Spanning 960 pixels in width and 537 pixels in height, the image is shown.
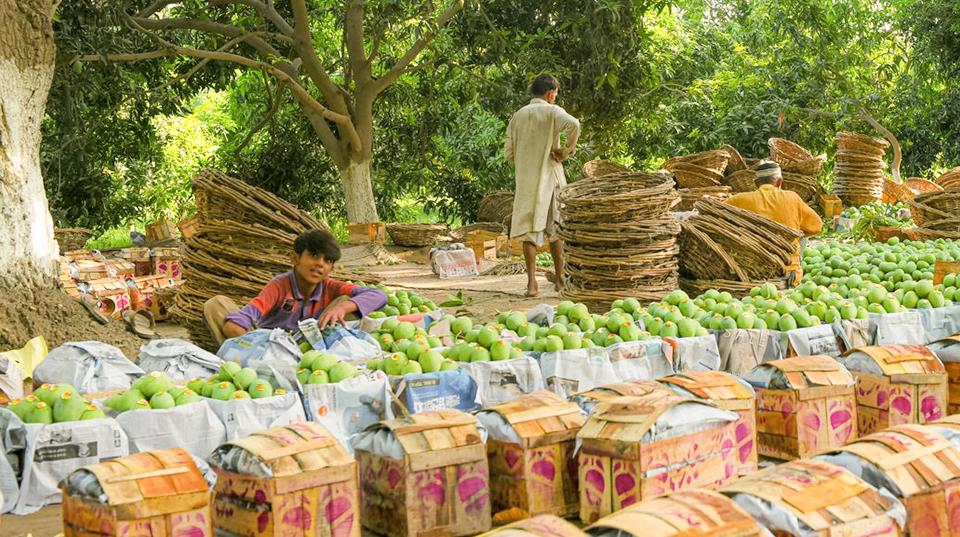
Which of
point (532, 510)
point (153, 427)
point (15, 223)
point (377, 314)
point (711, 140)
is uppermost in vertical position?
point (711, 140)

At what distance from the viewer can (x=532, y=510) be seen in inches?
118

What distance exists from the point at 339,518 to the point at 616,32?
29.6ft

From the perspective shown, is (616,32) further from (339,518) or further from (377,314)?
(339,518)

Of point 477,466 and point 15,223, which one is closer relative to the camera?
point 477,466

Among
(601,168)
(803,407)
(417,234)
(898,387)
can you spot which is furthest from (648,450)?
(417,234)

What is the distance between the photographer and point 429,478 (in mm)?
2906

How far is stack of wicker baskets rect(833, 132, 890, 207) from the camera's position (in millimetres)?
13203

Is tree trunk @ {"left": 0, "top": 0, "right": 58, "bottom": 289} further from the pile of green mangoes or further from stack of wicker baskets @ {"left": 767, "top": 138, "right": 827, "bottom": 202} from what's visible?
stack of wicker baskets @ {"left": 767, "top": 138, "right": 827, "bottom": 202}

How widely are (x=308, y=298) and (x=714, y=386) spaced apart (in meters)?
2.38

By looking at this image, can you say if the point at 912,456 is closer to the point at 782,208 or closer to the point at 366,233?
the point at 782,208

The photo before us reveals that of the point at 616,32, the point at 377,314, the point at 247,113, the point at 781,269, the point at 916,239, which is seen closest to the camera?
the point at 377,314

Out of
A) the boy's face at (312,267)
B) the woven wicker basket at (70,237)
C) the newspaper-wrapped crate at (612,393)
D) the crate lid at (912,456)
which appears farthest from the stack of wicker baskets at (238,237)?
the woven wicker basket at (70,237)

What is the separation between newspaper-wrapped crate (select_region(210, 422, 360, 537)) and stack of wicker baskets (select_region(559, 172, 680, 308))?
4197 mm

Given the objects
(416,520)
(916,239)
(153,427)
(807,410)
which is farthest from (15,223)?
(916,239)
